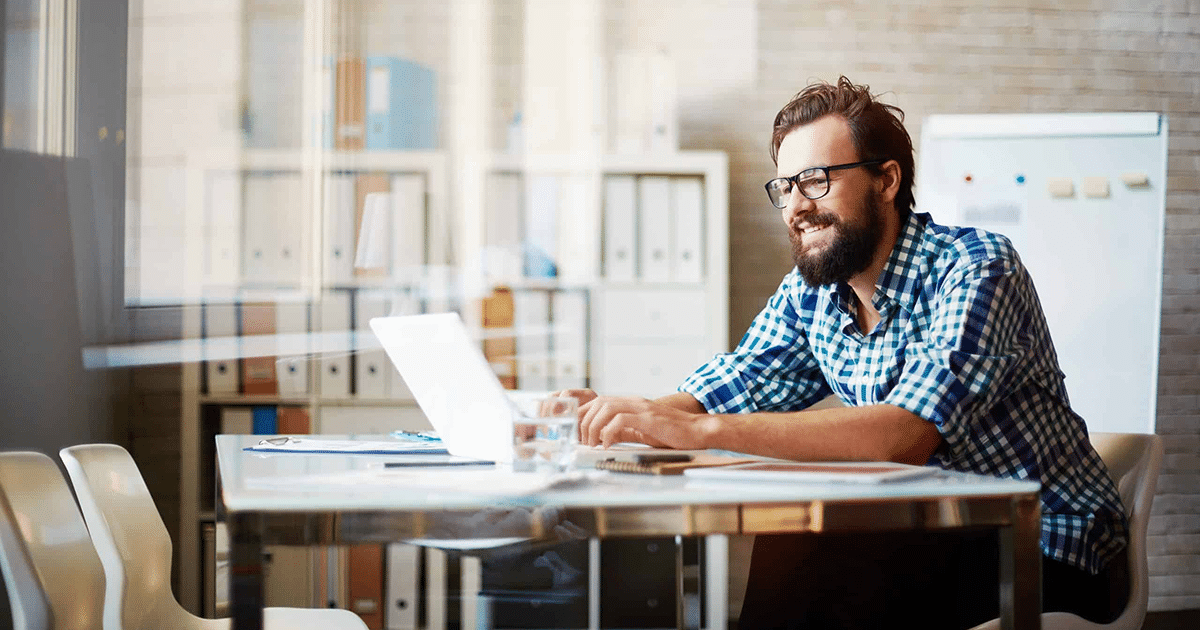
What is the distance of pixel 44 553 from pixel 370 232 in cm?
202

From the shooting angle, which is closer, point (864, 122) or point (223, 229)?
point (864, 122)

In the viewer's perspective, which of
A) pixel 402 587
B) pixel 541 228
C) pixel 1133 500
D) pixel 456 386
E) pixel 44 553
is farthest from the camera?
pixel 541 228

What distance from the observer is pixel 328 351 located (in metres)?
3.30

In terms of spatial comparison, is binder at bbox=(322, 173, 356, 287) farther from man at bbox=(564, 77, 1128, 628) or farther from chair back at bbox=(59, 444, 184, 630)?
man at bbox=(564, 77, 1128, 628)

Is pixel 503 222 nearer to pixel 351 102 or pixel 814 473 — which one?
pixel 351 102

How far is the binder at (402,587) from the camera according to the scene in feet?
10.3

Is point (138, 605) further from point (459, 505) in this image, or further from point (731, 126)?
point (731, 126)

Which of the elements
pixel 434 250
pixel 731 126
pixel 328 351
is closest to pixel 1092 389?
pixel 731 126

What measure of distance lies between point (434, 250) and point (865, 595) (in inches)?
87.0

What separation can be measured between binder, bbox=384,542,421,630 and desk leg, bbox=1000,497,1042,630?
7.71 feet

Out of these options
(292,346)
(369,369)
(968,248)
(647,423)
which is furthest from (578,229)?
(647,423)

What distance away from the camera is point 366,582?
315cm

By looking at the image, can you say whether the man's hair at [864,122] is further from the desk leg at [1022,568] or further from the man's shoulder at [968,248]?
the desk leg at [1022,568]

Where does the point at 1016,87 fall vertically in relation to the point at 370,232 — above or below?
above
